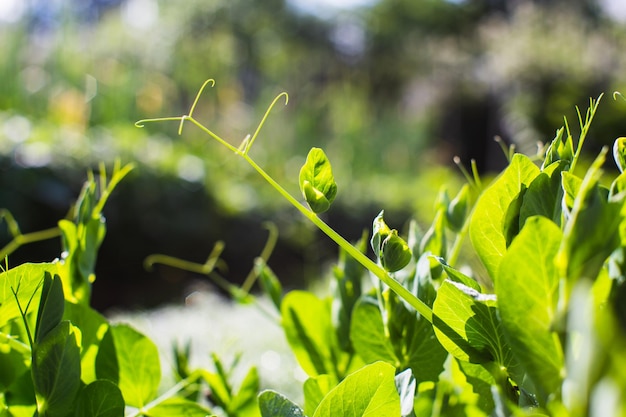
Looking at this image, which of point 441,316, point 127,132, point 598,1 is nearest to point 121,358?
point 441,316

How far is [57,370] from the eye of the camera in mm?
288

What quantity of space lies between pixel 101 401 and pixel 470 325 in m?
0.17

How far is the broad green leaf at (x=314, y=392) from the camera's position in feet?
1.10

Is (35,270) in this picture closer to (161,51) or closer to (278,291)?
(278,291)

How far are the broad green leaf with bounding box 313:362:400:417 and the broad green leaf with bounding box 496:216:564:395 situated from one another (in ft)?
0.17

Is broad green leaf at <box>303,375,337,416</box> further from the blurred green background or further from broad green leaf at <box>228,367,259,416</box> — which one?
the blurred green background

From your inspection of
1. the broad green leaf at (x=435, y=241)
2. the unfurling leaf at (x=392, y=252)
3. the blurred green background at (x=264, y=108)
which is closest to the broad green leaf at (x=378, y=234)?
the unfurling leaf at (x=392, y=252)

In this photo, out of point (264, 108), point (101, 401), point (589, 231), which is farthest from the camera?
point (264, 108)

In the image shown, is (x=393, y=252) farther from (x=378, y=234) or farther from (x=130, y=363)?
(x=130, y=363)

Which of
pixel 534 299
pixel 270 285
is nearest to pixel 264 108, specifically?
pixel 270 285

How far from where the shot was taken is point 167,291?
496 cm

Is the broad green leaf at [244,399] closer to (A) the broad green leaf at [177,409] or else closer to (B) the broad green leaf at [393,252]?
(A) the broad green leaf at [177,409]

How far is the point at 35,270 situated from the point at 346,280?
200mm

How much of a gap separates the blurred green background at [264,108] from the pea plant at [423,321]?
0.30 meters
